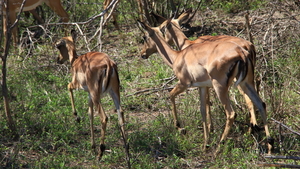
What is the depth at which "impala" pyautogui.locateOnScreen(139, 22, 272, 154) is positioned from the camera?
496 centimetres

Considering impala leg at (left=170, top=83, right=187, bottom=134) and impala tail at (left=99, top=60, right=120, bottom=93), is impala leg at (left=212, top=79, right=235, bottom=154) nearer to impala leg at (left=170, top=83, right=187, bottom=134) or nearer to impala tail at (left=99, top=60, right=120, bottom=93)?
impala leg at (left=170, top=83, right=187, bottom=134)

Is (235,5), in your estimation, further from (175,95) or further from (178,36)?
(175,95)

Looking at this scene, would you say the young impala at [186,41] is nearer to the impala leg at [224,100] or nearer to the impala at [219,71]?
the impala at [219,71]

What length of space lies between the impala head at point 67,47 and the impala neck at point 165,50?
3.78 feet

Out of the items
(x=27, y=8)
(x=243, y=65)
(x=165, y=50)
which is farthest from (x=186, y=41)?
(x=27, y=8)

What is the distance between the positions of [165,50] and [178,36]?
30.1 inches

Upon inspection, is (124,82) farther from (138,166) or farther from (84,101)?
(138,166)

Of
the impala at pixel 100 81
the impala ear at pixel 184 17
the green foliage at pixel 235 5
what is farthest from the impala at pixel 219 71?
the green foliage at pixel 235 5

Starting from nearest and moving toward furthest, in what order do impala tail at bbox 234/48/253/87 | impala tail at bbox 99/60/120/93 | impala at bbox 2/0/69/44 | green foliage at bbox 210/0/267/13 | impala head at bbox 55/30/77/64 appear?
1. impala tail at bbox 234/48/253/87
2. impala tail at bbox 99/60/120/93
3. impala head at bbox 55/30/77/64
4. impala at bbox 2/0/69/44
5. green foliage at bbox 210/0/267/13

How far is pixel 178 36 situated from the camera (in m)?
6.89

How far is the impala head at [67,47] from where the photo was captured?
6441mm

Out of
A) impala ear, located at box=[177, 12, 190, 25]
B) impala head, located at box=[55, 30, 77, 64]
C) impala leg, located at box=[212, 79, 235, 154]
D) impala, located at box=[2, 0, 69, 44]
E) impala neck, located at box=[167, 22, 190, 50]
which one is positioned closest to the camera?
impala leg, located at box=[212, 79, 235, 154]

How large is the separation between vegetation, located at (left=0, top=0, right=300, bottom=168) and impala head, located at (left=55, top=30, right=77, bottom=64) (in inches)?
9.1

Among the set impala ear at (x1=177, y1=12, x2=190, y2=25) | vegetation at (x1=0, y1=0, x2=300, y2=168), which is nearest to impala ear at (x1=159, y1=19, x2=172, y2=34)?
impala ear at (x1=177, y1=12, x2=190, y2=25)
